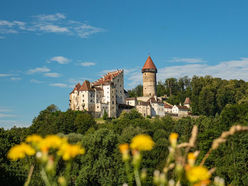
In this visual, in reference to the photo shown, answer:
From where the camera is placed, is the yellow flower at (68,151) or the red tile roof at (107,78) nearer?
the yellow flower at (68,151)

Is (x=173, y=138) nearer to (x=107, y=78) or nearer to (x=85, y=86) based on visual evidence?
(x=85, y=86)

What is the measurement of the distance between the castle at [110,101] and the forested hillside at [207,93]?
7.13 meters

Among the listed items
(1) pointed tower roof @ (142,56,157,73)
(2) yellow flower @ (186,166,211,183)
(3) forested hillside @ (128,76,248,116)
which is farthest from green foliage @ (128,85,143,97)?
(2) yellow flower @ (186,166,211,183)

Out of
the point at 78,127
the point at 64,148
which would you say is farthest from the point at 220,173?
the point at 78,127

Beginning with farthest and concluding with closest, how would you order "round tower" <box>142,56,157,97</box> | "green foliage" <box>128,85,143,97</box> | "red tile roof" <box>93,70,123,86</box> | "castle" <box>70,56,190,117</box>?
1. "green foliage" <box>128,85,143,97</box>
2. "round tower" <box>142,56,157,97</box>
3. "red tile roof" <box>93,70,123,86</box>
4. "castle" <box>70,56,190,117</box>

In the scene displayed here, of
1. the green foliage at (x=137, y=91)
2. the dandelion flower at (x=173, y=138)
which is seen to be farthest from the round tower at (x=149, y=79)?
the dandelion flower at (x=173, y=138)

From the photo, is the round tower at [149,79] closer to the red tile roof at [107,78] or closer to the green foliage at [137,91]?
the red tile roof at [107,78]

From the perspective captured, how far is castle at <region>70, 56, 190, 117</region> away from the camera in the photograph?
87.4 metres

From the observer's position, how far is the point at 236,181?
3297cm

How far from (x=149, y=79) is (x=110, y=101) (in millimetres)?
26429

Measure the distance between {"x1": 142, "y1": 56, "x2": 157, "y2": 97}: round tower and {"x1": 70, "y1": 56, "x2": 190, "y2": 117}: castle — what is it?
6591 millimetres

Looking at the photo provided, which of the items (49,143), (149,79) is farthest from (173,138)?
(149,79)

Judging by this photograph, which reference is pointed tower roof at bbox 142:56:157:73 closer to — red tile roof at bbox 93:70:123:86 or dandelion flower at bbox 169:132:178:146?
red tile roof at bbox 93:70:123:86

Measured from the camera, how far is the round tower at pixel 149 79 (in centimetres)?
11134
